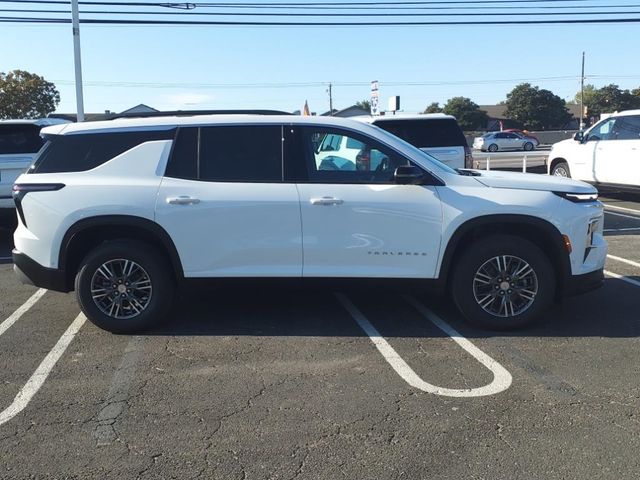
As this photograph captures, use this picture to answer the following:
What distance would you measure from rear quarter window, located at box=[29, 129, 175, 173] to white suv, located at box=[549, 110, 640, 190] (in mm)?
10387

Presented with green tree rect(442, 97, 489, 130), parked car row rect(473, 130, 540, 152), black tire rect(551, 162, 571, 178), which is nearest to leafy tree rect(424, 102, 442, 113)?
green tree rect(442, 97, 489, 130)

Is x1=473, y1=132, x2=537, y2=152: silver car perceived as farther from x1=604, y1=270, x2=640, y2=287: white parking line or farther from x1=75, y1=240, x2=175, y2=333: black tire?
x1=75, y1=240, x2=175, y2=333: black tire

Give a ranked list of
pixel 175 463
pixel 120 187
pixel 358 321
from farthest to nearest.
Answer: pixel 358 321, pixel 120 187, pixel 175 463

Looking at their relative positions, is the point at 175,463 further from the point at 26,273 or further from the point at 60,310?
the point at 60,310

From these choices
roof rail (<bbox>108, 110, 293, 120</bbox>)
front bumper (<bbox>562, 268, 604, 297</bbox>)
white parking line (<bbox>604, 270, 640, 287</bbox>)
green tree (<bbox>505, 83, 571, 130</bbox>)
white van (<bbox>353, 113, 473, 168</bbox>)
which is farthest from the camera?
green tree (<bbox>505, 83, 571, 130</bbox>)

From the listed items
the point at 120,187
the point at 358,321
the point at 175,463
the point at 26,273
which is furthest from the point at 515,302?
the point at 26,273

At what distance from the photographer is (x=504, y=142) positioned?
45250 millimetres

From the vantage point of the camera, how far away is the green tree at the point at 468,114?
8312cm

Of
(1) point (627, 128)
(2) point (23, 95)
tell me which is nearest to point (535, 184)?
(1) point (627, 128)

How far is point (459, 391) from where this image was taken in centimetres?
397

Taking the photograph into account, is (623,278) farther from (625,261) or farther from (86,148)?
(86,148)

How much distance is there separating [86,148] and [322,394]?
9.83 ft

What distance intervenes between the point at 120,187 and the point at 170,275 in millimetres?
863

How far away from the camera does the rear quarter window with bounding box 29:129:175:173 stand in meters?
5.12
